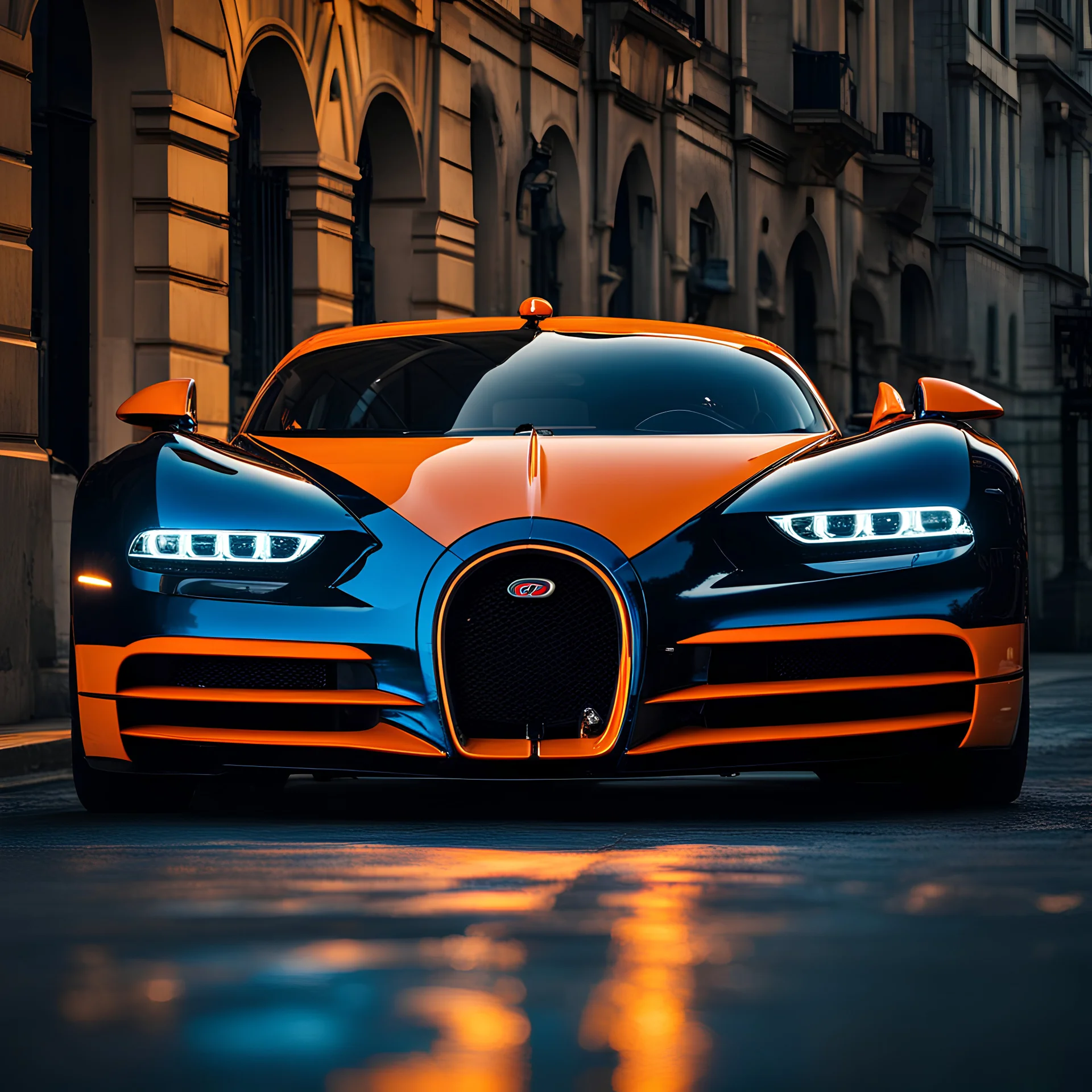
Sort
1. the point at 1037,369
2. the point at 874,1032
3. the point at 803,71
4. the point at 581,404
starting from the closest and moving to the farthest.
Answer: the point at 874,1032 < the point at 581,404 < the point at 803,71 < the point at 1037,369

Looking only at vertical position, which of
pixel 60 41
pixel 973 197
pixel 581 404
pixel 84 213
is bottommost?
pixel 581 404

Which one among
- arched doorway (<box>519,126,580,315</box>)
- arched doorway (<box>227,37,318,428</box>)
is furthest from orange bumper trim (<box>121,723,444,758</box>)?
arched doorway (<box>519,126,580,315</box>)

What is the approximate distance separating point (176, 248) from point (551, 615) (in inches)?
358

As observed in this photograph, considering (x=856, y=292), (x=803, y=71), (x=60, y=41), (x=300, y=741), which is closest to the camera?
(x=300, y=741)

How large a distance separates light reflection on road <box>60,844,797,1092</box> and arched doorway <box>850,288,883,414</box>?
3033 centimetres

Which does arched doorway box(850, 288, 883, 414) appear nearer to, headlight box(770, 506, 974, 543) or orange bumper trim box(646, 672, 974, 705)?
headlight box(770, 506, 974, 543)

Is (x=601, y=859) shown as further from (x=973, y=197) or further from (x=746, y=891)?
(x=973, y=197)

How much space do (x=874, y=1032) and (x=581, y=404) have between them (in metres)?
4.00

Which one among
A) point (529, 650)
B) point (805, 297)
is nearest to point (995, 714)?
point (529, 650)

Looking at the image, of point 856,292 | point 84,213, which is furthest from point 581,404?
point 856,292

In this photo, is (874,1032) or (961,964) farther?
(961,964)

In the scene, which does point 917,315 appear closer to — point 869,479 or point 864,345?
point 864,345

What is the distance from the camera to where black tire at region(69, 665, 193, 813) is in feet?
19.4

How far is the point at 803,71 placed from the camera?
30766 millimetres
